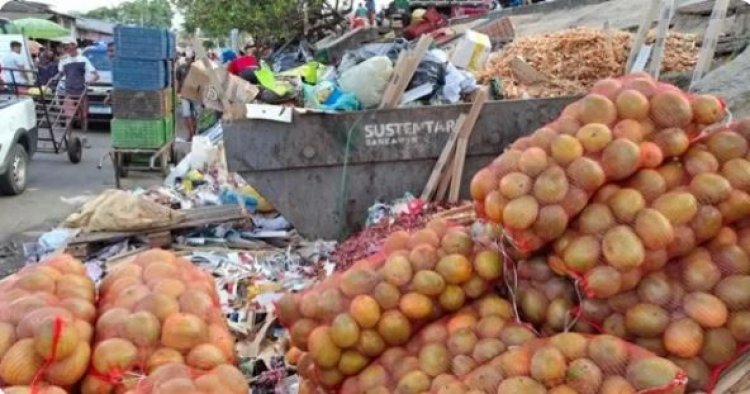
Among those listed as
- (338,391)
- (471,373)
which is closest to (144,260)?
(338,391)

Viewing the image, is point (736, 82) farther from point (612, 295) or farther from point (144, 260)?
point (144, 260)

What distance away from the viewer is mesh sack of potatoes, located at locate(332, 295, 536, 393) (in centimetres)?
248

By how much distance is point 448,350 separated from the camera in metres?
2.55

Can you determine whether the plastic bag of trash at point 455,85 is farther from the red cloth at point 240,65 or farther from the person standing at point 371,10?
the person standing at point 371,10

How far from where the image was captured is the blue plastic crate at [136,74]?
10.6 metres

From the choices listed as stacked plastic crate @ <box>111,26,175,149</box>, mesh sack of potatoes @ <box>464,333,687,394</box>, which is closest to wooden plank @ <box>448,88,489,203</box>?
mesh sack of potatoes @ <box>464,333,687,394</box>

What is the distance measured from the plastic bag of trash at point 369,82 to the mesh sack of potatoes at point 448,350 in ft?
13.4

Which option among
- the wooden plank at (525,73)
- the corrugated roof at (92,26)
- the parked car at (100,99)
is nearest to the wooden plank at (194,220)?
the wooden plank at (525,73)

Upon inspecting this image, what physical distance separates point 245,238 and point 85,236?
1.39 meters

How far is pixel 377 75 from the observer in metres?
6.60

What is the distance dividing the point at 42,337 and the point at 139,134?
29.9ft

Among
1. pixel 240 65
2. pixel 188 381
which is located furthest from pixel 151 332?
pixel 240 65

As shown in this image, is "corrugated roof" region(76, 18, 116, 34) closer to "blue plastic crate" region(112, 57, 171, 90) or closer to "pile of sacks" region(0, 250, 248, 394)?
"blue plastic crate" region(112, 57, 171, 90)

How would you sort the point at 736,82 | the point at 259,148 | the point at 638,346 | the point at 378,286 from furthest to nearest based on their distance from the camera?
the point at 259,148 → the point at 736,82 → the point at 378,286 → the point at 638,346
